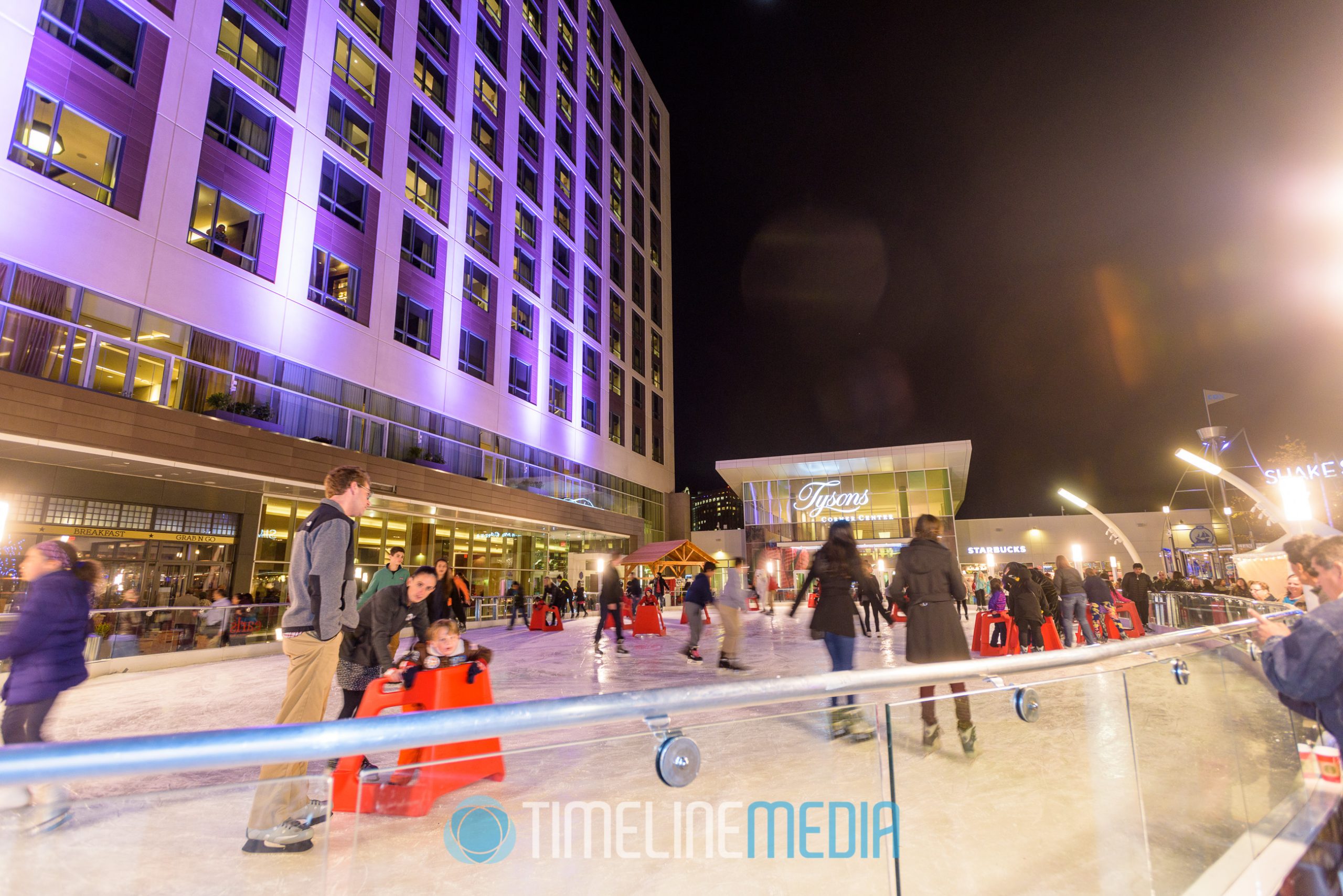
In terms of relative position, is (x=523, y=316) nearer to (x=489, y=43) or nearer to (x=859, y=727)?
(x=489, y=43)

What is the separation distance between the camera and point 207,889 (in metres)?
1.32

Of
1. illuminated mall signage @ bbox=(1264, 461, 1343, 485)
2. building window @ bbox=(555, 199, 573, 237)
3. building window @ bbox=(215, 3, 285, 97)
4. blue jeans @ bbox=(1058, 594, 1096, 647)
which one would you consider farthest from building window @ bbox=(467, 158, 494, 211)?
illuminated mall signage @ bbox=(1264, 461, 1343, 485)

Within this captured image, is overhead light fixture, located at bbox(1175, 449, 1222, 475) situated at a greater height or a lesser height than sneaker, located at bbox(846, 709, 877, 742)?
greater

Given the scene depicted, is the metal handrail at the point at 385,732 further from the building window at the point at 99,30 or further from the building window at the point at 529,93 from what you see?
the building window at the point at 529,93

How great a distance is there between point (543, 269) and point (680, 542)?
46.2 feet

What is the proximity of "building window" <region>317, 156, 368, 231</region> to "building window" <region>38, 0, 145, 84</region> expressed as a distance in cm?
460

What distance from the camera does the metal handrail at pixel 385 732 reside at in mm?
1087

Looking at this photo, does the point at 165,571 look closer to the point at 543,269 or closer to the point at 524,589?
the point at 524,589

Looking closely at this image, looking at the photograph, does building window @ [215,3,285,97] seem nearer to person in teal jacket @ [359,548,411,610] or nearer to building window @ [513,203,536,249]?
building window @ [513,203,536,249]

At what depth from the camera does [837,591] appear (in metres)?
6.08

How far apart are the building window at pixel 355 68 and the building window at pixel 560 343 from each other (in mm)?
11566

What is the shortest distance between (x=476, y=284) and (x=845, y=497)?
2278 cm

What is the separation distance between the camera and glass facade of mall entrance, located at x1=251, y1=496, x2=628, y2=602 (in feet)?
55.0

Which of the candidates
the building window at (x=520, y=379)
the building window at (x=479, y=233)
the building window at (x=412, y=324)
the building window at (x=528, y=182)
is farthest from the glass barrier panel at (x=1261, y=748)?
the building window at (x=528, y=182)
